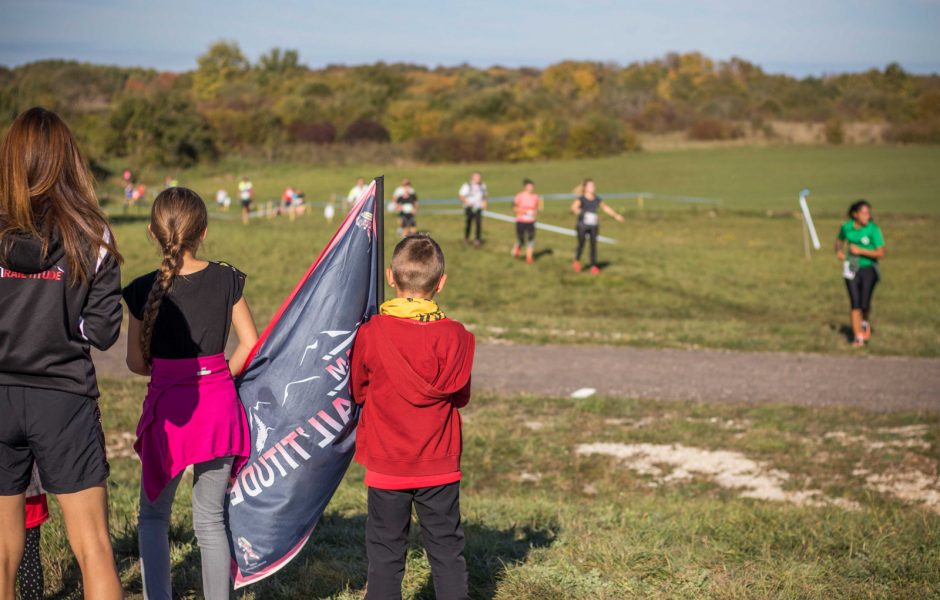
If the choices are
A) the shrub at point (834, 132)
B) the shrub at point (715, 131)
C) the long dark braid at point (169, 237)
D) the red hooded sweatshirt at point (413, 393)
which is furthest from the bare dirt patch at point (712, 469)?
the shrub at point (715, 131)

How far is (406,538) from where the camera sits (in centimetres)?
380

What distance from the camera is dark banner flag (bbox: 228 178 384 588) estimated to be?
158 inches

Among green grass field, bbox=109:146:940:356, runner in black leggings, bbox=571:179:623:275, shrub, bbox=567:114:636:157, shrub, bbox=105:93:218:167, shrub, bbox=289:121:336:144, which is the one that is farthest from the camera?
shrub, bbox=289:121:336:144

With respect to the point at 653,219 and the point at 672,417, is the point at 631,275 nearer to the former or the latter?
the point at 672,417

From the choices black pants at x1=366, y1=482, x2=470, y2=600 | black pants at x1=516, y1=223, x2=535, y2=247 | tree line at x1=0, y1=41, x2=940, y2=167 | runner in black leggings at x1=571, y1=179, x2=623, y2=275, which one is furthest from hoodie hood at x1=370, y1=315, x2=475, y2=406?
tree line at x1=0, y1=41, x2=940, y2=167

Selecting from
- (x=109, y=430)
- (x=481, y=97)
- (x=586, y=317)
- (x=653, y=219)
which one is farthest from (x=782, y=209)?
(x=481, y=97)

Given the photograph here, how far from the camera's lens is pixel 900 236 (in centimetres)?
3400

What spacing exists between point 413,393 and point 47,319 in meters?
1.28

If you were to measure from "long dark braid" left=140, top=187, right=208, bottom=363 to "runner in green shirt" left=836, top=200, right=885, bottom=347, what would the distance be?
1110cm

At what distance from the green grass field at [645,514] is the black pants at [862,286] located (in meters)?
4.35

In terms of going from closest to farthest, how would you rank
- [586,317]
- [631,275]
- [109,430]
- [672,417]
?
[109,430], [672,417], [586,317], [631,275]

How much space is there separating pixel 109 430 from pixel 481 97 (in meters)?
81.4

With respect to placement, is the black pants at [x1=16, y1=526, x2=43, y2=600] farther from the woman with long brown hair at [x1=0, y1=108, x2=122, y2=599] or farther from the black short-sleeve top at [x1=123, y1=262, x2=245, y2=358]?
the black short-sleeve top at [x1=123, y1=262, x2=245, y2=358]

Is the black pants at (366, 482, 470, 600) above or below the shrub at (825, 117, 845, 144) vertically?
below
